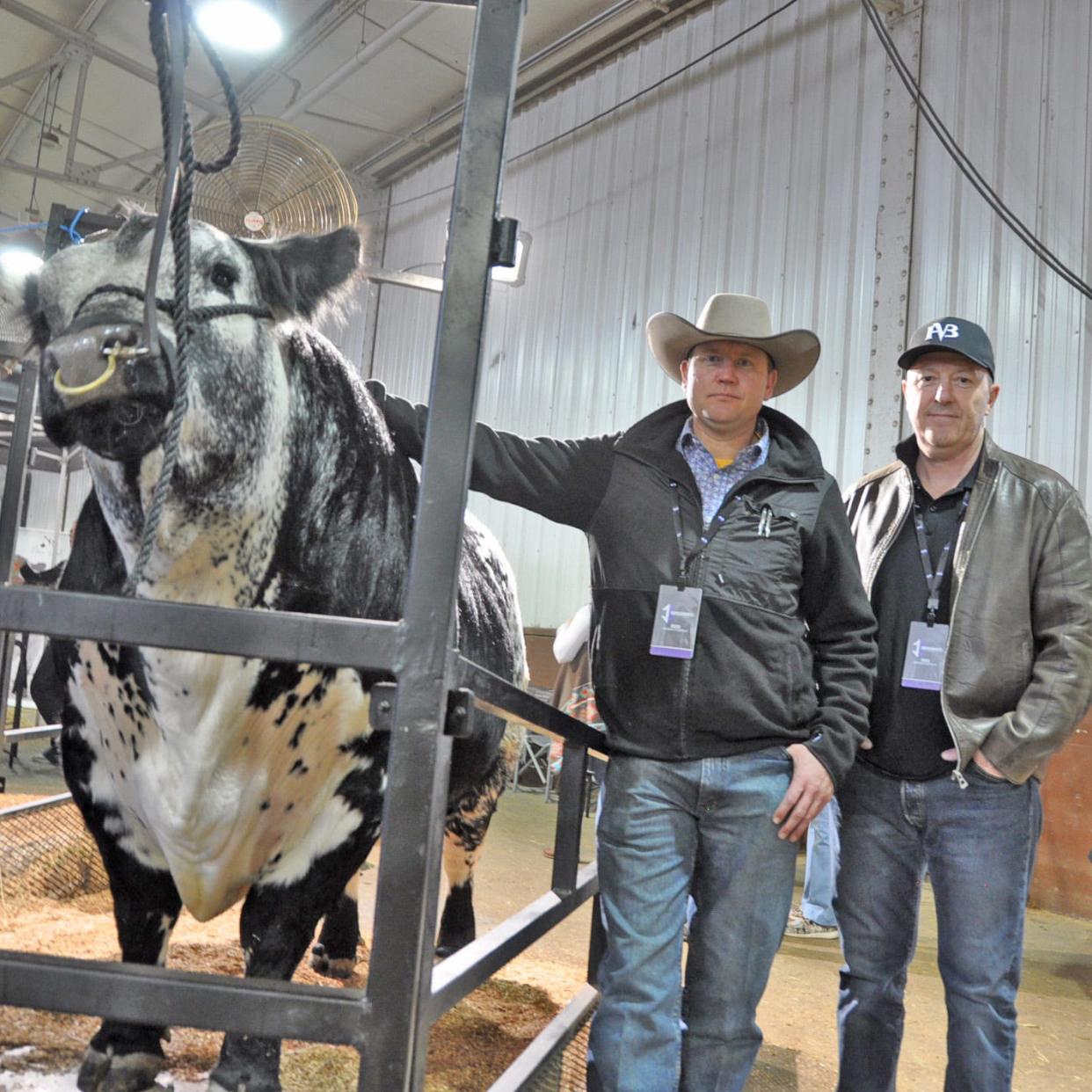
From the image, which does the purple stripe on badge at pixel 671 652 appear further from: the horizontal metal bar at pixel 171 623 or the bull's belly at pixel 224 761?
the horizontal metal bar at pixel 171 623

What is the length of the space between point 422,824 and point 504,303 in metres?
9.07

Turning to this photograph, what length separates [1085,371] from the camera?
5.90 meters

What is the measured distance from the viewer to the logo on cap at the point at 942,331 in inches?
91.4

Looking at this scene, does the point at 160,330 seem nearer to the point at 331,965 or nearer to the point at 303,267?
the point at 303,267

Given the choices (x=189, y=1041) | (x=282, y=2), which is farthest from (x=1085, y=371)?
(x=282, y=2)

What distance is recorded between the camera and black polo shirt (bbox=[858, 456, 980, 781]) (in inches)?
86.9

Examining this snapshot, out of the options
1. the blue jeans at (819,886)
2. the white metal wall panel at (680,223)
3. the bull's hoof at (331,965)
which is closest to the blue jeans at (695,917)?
the bull's hoof at (331,965)

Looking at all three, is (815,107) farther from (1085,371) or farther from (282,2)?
(282,2)

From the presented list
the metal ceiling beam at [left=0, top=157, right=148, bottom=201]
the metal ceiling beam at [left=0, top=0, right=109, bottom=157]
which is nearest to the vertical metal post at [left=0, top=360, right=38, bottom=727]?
the metal ceiling beam at [left=0, top=157, right=148, bottom=201]

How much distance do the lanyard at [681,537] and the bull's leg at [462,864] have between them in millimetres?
1679

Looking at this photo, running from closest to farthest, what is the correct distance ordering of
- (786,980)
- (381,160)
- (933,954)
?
(786,980), (933,954), (381,160)

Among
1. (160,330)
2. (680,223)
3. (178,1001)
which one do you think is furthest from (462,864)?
(680,223)

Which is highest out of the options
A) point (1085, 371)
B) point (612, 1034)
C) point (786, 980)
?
point (1085, 371)

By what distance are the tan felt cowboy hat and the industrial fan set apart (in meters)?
0.97
